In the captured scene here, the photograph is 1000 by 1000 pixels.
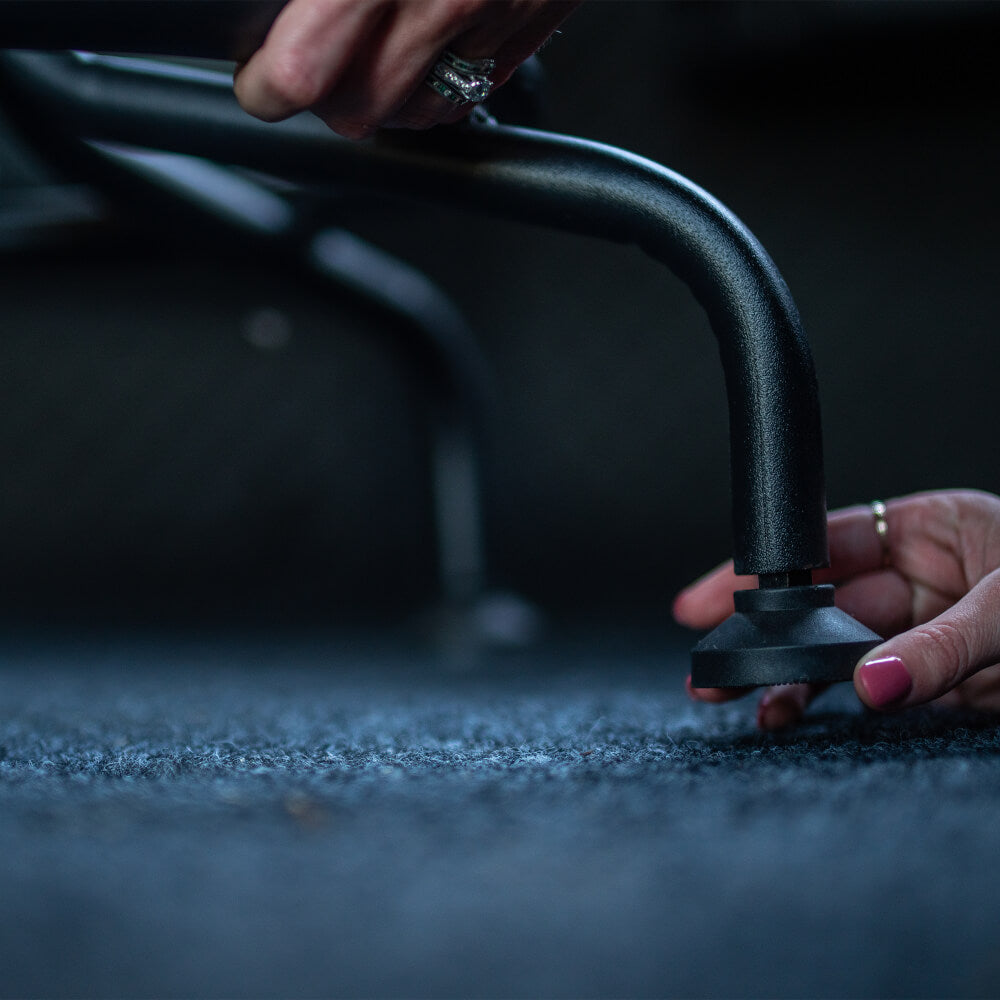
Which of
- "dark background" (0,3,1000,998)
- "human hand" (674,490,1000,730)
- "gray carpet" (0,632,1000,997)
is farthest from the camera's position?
"dark background" (0,3,1000,998)

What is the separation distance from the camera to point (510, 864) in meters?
0.19

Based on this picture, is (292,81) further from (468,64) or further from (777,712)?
(777,712)

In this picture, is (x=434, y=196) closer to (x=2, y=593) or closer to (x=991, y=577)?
(x=991, y=577)

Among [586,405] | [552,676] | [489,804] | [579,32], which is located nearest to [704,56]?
[579,32]

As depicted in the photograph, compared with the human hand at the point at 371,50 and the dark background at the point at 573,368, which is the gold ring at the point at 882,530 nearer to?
the human hand at the point at 371,50

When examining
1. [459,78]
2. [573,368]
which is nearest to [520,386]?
[573,368]

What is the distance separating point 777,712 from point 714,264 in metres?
0.17

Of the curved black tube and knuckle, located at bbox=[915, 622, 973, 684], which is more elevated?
the curved black tube

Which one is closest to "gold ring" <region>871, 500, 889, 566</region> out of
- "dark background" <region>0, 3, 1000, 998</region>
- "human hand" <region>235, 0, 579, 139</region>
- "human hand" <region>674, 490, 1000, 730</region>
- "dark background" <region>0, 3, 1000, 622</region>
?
"human hand" <region>674, 490, 1000, 730</region>

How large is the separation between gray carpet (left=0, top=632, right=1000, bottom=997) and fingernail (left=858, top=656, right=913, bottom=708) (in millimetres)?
17

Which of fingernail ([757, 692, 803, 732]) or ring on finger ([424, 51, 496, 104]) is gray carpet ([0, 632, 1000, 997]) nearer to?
fingernail ([757, 692, 803, 732])

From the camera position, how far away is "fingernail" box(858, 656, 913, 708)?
28 cm

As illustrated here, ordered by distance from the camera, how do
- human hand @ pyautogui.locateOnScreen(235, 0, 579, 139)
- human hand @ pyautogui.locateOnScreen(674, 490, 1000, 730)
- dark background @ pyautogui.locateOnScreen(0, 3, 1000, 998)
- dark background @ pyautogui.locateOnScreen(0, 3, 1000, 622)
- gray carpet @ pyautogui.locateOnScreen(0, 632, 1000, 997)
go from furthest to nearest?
dark background @ pyautogui.locateOnScreen(0, 3, 1000, 622), dark background @ pyautogui.locateOnScreen(0, 3, 1000, 998), human hand @ pyautogui.locateOnScreen(674, 490, 1000, 730), human hand @ pyautogui.locateOnScreen(235, 0, 579, 139), gray carpet @ pyautogui.locateOnScreen(0, 632, 1000, 997)

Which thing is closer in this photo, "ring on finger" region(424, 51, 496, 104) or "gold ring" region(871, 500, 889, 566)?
"ring on finger" region(424, 51, 496, 104)
